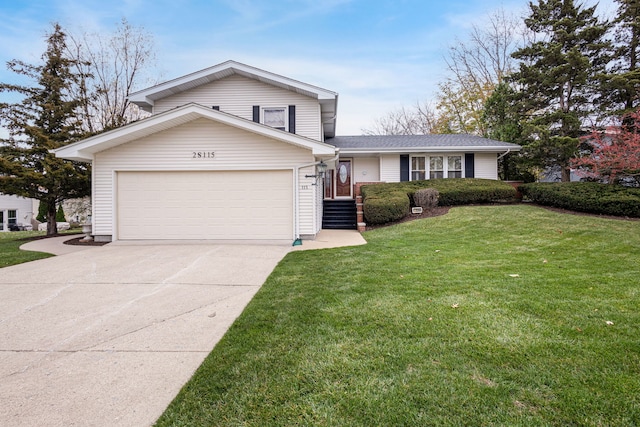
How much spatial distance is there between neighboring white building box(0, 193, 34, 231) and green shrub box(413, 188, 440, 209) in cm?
2820

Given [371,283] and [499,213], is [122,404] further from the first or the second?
[499,213]

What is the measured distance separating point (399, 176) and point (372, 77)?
10225 millimetres

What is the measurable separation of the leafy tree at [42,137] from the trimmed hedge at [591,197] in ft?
56.9

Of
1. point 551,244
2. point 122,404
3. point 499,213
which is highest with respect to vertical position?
point 499,213

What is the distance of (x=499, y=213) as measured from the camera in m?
11.4

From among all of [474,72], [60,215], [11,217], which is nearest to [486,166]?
[474,72]

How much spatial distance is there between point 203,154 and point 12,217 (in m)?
24.2

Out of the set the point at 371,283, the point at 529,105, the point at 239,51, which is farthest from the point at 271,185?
the point at 529,105

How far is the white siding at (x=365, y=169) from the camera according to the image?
54.0 feet

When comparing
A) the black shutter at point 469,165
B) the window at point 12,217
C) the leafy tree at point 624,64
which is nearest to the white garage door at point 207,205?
the black shutter at point 469,165

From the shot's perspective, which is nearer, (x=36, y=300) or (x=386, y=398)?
(x=386, y=398)

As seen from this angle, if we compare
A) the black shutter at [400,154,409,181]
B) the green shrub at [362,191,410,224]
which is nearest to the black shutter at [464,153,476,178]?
the black shutter at [400,154,409,181]

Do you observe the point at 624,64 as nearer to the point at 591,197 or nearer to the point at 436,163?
the point at 591,197

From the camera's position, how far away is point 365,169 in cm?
1652
